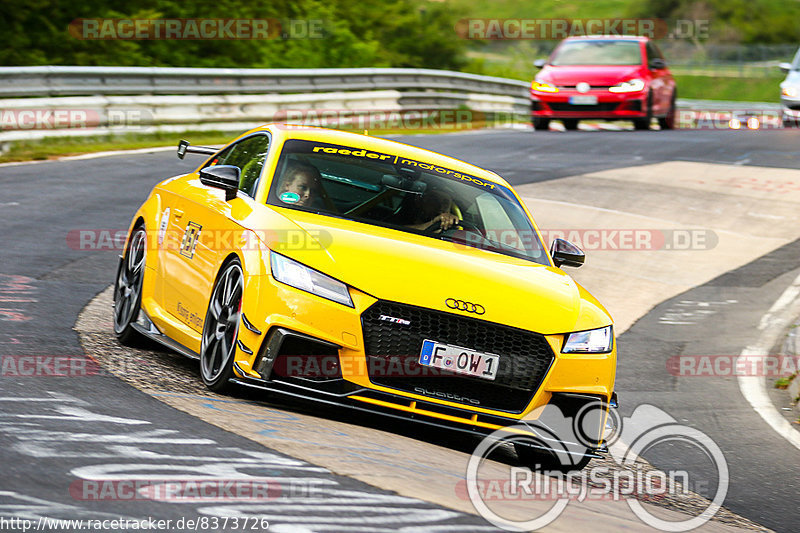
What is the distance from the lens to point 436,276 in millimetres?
6055

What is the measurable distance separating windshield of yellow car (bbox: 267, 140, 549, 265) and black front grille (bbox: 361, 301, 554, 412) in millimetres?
1142

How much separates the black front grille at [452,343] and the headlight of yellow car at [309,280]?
0.16 meters

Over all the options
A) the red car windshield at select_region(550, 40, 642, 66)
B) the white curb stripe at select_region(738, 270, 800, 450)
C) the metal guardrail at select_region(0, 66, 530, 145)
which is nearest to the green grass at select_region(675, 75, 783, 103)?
the metal guardrail at select_region(0, 66, 530, 145)

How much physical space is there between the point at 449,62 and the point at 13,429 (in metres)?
41.1

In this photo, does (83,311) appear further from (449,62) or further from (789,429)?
(449,62)

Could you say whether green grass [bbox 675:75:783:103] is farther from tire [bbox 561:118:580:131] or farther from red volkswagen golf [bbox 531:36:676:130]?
red volkswagen golf [bbox 531:36:676:130]

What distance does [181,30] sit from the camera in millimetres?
31297

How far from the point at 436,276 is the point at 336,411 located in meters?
0.98

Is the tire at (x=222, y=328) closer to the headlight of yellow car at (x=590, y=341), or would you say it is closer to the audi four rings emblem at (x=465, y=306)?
the audi four rings emblem at (x=465, y=306)

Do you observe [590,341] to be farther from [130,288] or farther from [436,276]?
[130,288]

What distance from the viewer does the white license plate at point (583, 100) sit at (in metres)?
24.1

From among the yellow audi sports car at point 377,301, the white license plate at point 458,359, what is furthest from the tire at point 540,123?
the white license plate at point 458,359

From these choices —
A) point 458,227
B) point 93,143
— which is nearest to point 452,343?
point 458,227

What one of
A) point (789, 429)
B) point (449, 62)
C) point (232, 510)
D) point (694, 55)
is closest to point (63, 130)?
point (789, 429)
